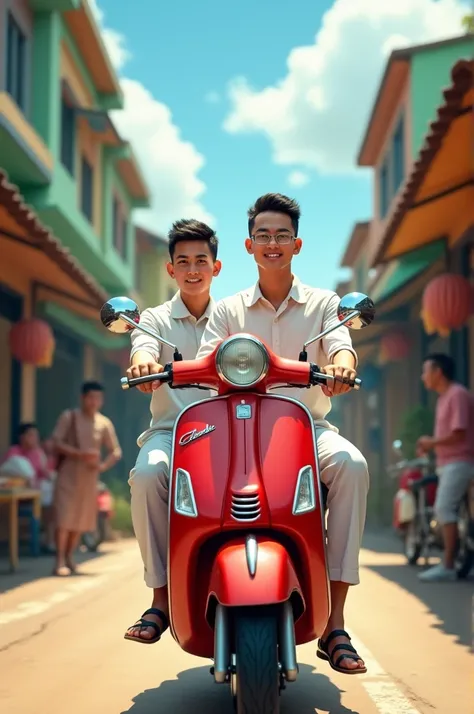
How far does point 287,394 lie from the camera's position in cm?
410

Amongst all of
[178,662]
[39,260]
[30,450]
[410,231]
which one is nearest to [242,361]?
[178,662]

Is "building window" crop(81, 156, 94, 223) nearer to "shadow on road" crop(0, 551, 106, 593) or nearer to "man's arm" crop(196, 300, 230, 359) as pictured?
"shadow on road" crop(0, 551, 106, 593)

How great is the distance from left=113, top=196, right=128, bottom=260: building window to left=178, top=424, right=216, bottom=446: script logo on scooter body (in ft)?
71.3

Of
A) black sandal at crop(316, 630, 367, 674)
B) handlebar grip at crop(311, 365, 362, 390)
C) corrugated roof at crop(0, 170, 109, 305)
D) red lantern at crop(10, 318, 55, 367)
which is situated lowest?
black sandal at crop(316, 630, 367, 674)

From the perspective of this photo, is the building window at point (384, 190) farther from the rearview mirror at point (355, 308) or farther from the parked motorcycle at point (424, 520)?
the rearview mirror at point (355, 308)

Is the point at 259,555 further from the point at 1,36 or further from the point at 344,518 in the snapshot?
the point at 1,36

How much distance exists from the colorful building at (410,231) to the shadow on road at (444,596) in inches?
109

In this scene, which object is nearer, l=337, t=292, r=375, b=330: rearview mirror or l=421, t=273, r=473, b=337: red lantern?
l=337, t=292, r=375, b=330: rearview mirror

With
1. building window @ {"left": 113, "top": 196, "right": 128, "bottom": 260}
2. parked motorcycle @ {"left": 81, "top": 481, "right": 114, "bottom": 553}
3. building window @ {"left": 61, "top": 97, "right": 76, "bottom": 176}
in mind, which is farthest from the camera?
building window @ {"left": 113, "top": 196, "right": 128, "bottom": 260}

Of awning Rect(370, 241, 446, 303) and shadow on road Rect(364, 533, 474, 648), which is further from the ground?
awning Rect(370, 241, 446, 303)

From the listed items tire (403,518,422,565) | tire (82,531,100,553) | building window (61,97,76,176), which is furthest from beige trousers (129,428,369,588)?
building window (61,97,76,176)

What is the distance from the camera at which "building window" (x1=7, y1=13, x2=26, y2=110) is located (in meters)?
15.0

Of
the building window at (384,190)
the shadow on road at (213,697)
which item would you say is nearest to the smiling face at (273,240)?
the shadow on road at (213,697)

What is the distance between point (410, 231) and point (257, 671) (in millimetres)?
9607
